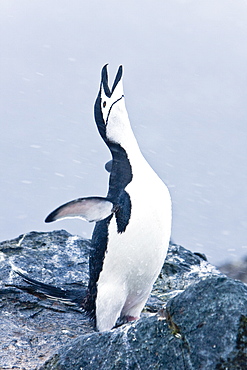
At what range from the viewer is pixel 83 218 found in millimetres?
2543

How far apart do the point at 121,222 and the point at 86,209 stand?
0.18 m

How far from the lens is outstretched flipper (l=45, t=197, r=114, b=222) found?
97.8 inches

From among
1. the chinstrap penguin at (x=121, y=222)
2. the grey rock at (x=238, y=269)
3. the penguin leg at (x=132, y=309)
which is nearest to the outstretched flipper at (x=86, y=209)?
the chinstrap penguin at (x=121, y=222)

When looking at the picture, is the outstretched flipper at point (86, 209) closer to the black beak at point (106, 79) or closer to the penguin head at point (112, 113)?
the penguin head at point (112, 113)

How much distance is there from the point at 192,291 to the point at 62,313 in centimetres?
155

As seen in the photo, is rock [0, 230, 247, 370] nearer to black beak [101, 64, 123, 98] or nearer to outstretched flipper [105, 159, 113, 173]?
outstretched flipper [105, 159, 113, 173]

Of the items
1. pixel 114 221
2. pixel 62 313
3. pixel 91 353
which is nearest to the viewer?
pixel 91 353

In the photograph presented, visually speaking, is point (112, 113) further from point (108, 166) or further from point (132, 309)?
point (132, 309)

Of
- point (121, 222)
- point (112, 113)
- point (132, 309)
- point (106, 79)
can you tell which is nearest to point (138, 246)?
point (121, 222)

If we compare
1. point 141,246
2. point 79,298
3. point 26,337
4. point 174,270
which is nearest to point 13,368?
point 26,337

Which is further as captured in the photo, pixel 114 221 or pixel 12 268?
pixel 12 268

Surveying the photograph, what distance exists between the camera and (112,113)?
9.03 feet

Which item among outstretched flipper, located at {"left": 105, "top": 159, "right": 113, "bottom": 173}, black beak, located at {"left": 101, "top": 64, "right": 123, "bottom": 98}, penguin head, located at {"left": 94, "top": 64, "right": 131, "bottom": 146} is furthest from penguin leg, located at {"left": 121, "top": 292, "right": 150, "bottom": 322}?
black beak, located at {"left": 101, "top": 64, "right": 123, "bottom": 98}

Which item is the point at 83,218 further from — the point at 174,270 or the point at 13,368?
the point at 174,270
